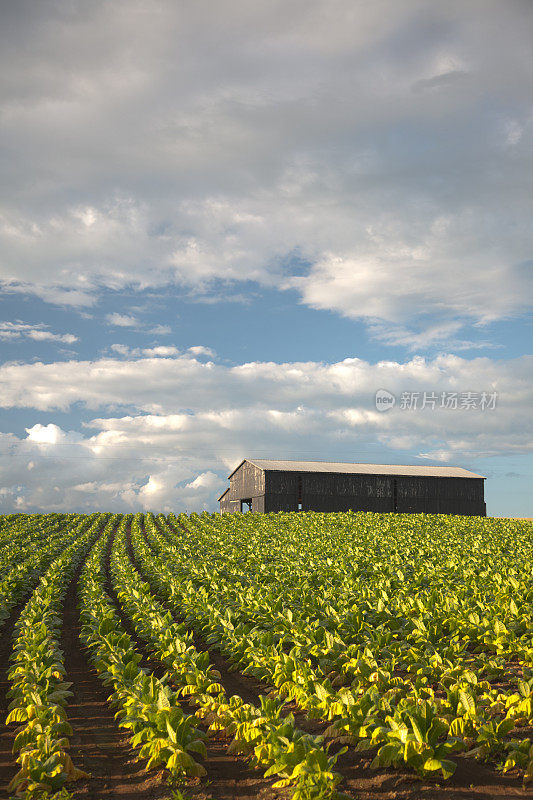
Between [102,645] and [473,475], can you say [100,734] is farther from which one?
[473,475]

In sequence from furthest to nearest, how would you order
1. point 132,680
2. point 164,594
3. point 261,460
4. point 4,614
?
point 261,460 < point 164,594 < point 4,614 < point 132,680

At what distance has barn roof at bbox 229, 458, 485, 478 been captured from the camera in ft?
154

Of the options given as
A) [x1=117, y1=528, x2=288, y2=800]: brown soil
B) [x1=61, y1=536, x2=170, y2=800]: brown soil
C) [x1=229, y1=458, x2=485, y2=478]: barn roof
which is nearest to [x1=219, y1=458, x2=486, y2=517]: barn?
[x1=229, y1=458, x2=485, y2=478]: barn roof

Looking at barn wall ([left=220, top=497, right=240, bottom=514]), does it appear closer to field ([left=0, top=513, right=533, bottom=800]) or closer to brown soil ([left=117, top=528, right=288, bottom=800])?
field ([left=0, top=513, right=533, bottom=800])

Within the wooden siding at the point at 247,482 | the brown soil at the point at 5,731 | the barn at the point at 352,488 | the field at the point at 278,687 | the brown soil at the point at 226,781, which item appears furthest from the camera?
the wooden siding at the point at 247,482

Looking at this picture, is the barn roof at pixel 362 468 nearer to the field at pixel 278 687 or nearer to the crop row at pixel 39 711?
the field at pixel 278 687

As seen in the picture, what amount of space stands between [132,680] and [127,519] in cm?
4517

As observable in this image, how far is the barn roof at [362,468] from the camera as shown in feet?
154

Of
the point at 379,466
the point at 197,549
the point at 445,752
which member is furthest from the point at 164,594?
the point at 379,466

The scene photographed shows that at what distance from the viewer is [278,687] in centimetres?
838

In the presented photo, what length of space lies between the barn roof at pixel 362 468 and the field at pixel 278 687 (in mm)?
28773

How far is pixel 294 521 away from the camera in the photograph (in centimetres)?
3534

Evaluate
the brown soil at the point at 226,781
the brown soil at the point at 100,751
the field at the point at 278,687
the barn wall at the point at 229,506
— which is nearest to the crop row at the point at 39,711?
the field at the point at 278,687

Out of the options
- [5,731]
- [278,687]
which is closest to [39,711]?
[5,731]
